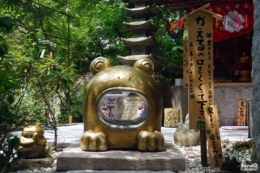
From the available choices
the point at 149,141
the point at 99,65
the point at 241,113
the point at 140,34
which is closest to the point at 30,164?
the point at 149,141

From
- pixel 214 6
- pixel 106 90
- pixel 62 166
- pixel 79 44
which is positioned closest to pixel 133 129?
pixel 106 90

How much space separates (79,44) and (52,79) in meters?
12.3

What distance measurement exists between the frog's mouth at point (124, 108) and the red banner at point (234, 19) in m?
3.71

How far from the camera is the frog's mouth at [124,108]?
5480 mm

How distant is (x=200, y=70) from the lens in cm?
504

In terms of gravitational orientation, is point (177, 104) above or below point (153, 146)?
above

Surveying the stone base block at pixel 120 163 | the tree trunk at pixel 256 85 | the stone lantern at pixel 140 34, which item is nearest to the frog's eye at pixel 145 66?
the stone base block at pixel 120 163

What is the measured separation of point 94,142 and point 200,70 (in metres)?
1.96

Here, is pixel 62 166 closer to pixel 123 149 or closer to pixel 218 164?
pixel 123 149

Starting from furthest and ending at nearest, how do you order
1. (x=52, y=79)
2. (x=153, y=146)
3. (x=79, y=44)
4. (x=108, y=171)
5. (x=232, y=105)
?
(x=79, y=44) → (x=232, y=105) → (x=52, y=79) → (x=153, y=146) → (x=108, y=171)

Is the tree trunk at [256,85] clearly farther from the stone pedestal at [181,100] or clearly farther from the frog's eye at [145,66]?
the stone pedestal at [181,100]

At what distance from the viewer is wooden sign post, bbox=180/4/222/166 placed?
500 cm

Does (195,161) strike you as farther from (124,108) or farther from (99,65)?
(124,108)

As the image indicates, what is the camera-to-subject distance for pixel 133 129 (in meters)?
5.45
